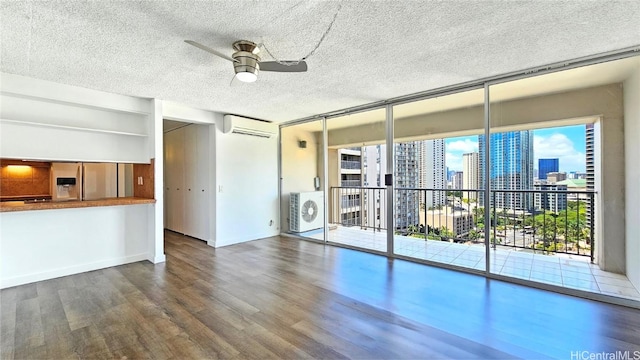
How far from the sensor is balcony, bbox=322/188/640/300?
2.96m

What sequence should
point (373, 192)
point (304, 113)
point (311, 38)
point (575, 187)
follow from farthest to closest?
point (373, 192)
point (304, 113)
point (575, 187)
point (311, 38)

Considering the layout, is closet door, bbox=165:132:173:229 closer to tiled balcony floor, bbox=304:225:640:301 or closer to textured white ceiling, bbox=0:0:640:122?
textured white ceiling, bbox=0:0:640:122

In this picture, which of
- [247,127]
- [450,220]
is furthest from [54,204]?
[450,220]

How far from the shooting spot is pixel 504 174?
135 inches

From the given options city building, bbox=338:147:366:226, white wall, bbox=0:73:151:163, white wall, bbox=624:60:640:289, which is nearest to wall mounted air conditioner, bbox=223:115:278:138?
white wall, bbox=0:73:151:163

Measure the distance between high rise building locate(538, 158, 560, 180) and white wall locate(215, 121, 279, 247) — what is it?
4.09 meters

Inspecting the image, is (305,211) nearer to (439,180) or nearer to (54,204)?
(439,180)

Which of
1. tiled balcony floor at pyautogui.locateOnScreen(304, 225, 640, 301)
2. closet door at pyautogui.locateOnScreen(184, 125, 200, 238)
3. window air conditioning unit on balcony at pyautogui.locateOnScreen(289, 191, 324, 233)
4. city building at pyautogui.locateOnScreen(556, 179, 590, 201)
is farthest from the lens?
window air conditioning unit on balcony at pyautogui.locateOnScreen(289, 191, 324, 233)

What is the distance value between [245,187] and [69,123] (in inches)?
98.9

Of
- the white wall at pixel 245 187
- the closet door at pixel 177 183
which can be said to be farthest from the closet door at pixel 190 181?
the white wall at pixel 245 187

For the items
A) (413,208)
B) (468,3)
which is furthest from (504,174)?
(468,3)

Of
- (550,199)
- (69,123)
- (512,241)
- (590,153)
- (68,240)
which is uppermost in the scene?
(69,123)

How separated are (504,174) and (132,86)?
4.57 metres

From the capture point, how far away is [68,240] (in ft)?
10.9
